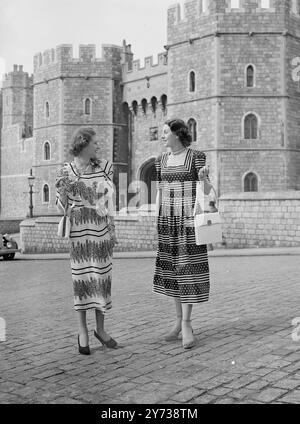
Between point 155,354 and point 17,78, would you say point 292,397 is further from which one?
point 17,78

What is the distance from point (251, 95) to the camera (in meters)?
25.8

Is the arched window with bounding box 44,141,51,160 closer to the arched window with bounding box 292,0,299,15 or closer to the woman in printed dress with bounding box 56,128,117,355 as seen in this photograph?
the arched window with bounding box 292,0,299,15

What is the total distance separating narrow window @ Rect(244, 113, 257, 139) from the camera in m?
26.0

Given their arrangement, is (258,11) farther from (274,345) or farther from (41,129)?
(274,345)

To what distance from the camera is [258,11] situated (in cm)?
2562

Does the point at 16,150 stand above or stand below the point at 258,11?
below

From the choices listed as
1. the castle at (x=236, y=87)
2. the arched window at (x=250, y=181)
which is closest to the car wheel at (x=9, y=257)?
the castle at (x=236, y=87)

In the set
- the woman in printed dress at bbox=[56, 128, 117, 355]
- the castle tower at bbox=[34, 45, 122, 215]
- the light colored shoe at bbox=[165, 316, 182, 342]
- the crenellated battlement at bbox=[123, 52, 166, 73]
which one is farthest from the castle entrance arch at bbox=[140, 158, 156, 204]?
the woman in printed dress at bbox=[56, 128, 117, 355]

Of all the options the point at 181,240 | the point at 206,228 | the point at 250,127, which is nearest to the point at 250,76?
the point at 250,127

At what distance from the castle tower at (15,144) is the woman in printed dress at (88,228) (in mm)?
33731

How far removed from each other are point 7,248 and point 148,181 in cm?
1668

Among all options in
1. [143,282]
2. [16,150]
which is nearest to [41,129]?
[16,150]

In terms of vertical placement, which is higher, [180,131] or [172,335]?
[180,131]
